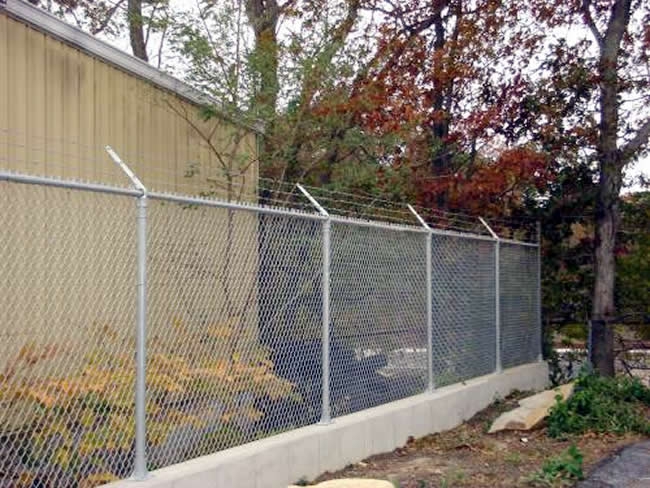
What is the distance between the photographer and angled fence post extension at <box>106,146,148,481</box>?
5.51m

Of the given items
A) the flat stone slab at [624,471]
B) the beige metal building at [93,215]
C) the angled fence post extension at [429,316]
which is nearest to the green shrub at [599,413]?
the flat stone slab at [624,471]

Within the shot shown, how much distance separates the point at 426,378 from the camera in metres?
9.91

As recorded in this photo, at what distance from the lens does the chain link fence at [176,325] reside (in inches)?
207

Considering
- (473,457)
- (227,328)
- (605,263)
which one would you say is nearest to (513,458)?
(473,457)

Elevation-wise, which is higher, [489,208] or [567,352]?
[489,208]

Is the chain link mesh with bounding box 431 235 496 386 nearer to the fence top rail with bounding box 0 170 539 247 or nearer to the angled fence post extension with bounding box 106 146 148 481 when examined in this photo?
the fence top rail with bounding box 0 170 539 247

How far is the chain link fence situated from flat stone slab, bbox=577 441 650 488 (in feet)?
7.24

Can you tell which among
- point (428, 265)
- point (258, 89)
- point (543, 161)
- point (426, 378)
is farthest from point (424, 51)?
point (426, 378)

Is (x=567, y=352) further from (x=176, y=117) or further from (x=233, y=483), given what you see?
(x=233, y=483)

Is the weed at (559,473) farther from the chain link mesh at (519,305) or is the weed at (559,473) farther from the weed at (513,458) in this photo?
the chain link mesh at (519,305)

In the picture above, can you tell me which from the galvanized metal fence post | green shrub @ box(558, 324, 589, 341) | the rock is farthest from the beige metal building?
green shrub @ box(558, 324, 589, 341)

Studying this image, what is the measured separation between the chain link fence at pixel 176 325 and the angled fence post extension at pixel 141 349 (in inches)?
0.4

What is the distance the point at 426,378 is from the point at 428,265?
1.26m

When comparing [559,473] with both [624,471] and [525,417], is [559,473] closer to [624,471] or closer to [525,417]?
[624,471]
